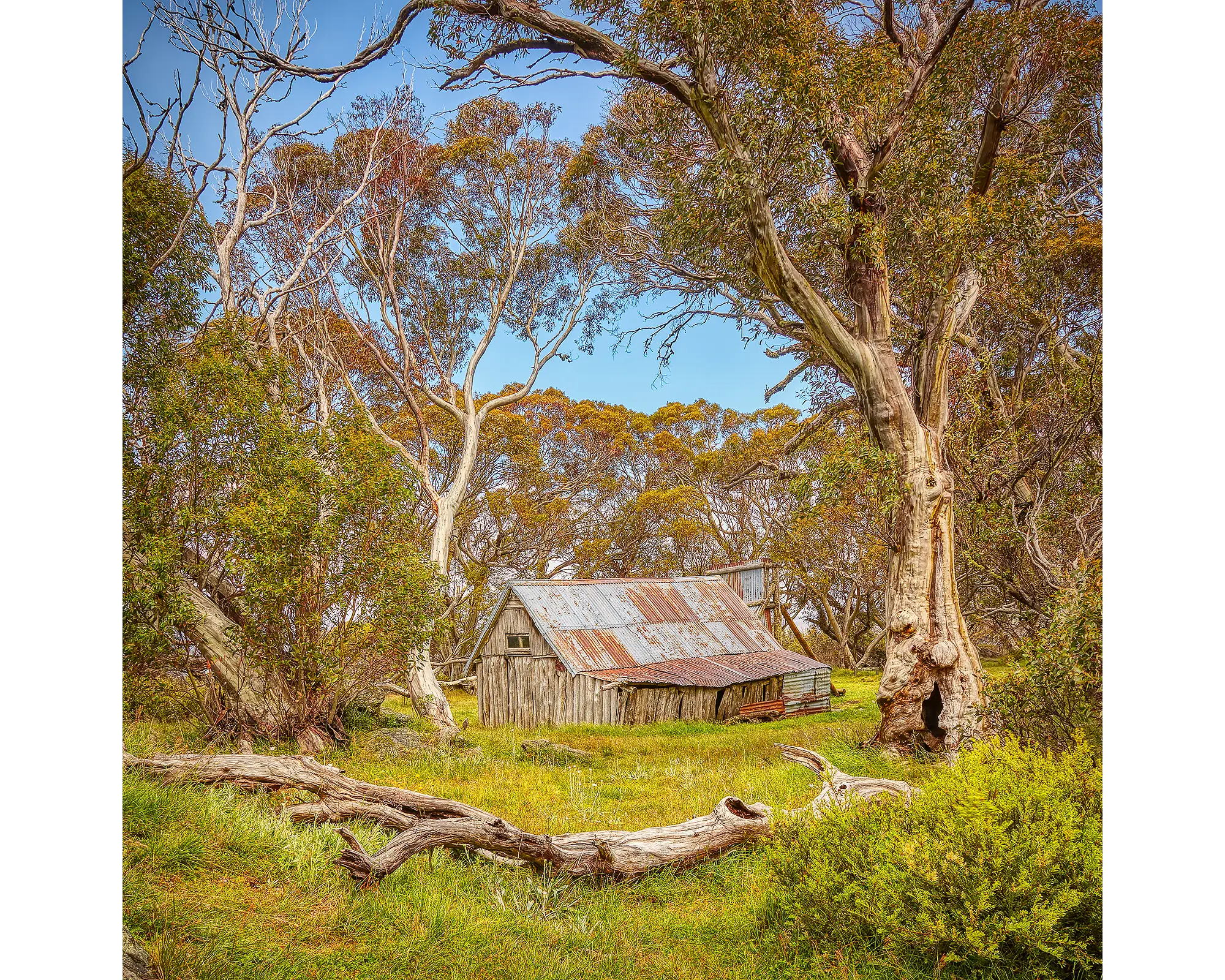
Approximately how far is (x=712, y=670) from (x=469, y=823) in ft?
37.6

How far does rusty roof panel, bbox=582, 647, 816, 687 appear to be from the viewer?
13.5 meters

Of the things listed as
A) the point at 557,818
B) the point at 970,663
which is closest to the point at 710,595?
the point at 970,663

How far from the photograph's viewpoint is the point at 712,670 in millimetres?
14461

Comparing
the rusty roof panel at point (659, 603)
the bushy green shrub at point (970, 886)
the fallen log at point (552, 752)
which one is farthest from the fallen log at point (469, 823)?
the rusty roof panel at point (659, 603)

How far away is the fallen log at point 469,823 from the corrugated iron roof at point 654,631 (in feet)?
30.5

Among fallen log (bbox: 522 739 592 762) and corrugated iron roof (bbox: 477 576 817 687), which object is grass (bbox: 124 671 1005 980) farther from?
corrugated iron roof (bbox: 477 576 817 687)

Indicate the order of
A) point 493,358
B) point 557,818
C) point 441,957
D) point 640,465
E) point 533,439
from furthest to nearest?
point 640,465 < point 533,439 < point 493,358 < point 557,818 < point 441,957

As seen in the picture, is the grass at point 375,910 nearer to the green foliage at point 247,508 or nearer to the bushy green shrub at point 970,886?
the bushy green shrub at point 970,886

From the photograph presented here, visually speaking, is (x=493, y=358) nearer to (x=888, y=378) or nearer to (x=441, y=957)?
(x=888, y=378)

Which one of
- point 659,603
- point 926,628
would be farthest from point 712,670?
point 926,628
